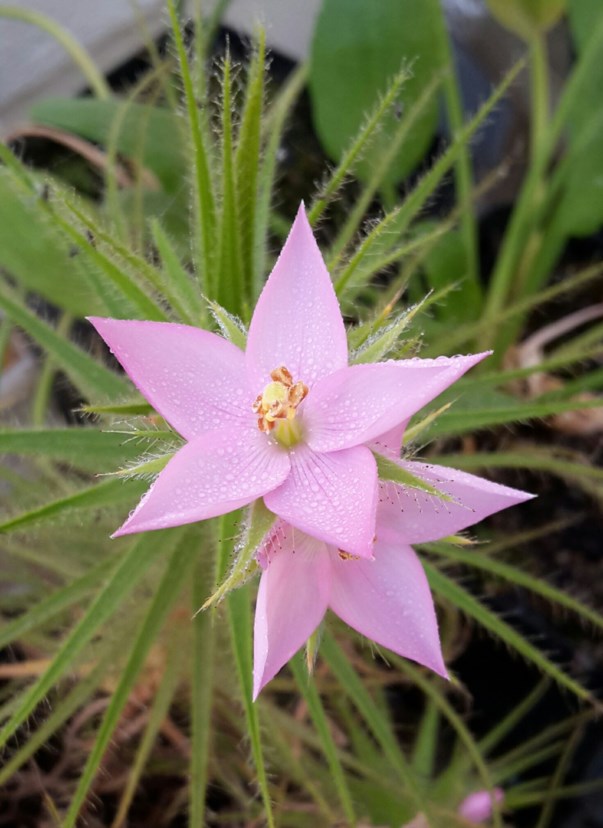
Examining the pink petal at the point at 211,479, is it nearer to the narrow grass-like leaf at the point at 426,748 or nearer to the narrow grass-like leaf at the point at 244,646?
the narrow grass-like leaf at the point at 244,646

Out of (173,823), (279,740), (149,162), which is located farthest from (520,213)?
(173,823)

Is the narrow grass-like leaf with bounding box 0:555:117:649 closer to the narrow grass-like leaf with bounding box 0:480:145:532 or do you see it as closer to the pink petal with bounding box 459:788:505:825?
the narrow grass-like leaf with bounding box 0:480:145:532

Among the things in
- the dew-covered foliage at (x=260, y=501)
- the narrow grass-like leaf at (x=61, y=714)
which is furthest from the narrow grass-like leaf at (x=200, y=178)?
the narrow grass-like leaf at (x=61, y=714)

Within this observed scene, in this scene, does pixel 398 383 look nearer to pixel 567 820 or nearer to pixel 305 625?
pixel 305 625

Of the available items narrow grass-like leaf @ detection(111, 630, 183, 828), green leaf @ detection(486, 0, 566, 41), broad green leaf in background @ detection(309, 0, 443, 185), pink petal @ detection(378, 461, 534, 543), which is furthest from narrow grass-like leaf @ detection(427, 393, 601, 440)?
green leaf @ detection(486, 0, 566, 41)

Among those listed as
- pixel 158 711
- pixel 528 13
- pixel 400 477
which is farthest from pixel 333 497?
pixel 528 13

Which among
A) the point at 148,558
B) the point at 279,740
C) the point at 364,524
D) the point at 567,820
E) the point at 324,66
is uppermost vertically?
the point at 324,66
